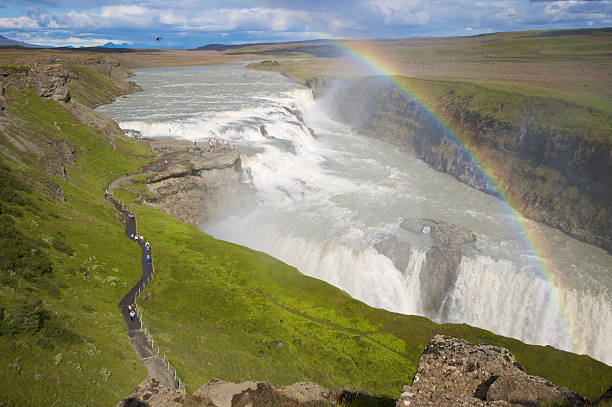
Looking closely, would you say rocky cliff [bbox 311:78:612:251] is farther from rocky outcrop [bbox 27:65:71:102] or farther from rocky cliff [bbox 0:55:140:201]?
rocky outcrop [bbox 27:65:71:102]

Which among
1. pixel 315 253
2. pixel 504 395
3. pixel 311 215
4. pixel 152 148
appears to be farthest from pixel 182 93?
pixel 504 395

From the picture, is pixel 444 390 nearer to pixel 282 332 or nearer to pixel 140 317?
pixel 282 332

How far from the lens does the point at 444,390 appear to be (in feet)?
27.8

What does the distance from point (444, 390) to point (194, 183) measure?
42741 mm

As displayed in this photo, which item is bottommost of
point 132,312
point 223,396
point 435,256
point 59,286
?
point 435,256

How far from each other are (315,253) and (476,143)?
4078cm

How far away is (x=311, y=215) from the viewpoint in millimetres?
45219

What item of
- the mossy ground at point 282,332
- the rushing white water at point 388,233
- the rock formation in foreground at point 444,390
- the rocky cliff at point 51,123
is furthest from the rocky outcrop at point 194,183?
the rock formation in foreground at point 444,390

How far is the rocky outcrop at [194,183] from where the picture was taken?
44500mm

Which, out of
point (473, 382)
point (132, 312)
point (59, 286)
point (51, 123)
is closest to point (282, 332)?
point (132, 312)

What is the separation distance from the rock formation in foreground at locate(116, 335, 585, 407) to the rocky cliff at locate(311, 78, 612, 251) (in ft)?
134

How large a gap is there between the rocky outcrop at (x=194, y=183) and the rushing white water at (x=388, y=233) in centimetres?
248

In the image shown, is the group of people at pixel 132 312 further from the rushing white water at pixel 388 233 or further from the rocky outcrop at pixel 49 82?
the rocky outcrop at pixel 49 82

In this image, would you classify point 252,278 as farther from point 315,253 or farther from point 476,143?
point 476,143
